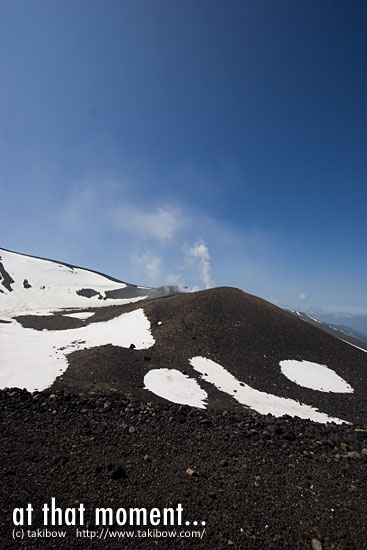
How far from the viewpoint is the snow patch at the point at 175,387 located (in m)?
14.9

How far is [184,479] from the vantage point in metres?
6.31

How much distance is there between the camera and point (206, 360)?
72.6 feet

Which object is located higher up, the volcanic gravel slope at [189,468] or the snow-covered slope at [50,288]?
the snow-covered slope at [50,288]

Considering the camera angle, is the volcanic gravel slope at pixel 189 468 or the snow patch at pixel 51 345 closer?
the volcanic gravel slope at pixel 189 468

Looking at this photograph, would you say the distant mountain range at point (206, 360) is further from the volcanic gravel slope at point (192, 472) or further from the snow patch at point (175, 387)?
the volcanic gravel slope at point (192, 472)

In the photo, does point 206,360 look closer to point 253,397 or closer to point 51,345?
point 253,397

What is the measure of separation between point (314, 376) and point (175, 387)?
45.8ft

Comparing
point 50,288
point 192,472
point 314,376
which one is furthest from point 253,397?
point 50,288

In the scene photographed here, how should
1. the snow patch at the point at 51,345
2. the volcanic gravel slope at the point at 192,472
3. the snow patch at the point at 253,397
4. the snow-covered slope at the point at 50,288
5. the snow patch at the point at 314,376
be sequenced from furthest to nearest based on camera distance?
the snow-covered slope at the point at 50,288
the snow patch at the point at 314,376
the snow patch at the point at 51,345
the snow patch at the point at 253,397
the volcanic gravel slope at the point at 192,472

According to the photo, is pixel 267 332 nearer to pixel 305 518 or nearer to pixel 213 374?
pixel 213 374

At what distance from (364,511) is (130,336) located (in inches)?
900

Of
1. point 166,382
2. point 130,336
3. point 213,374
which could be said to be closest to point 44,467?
point 166,382

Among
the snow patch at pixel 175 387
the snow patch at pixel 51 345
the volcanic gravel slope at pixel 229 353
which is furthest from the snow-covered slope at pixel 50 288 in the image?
the snow patch at pixel 175 387

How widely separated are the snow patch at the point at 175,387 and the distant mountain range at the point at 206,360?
2.8 inches
